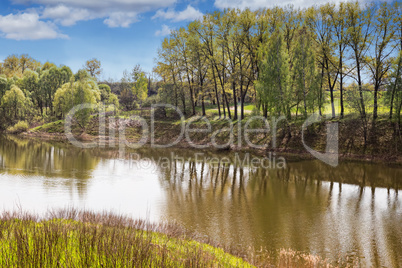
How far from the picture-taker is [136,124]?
50938mm

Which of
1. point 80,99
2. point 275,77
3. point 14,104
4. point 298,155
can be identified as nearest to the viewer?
point 298,155

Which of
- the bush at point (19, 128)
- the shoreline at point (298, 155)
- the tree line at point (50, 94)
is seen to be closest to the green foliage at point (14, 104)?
the tree line at point (50, 94)

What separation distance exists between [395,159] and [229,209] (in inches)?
816

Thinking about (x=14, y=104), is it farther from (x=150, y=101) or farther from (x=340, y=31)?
(x=340, y=31)

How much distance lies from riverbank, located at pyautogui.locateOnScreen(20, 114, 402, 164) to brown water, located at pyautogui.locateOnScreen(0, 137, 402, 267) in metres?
3.97

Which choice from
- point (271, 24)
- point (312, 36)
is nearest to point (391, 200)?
point (312, 36)

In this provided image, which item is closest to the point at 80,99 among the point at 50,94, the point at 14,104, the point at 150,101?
the point at 150,101

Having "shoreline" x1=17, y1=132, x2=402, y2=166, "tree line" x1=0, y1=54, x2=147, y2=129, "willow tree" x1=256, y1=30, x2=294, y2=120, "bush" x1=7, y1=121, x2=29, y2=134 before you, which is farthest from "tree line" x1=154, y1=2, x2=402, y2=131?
"bush" x1=7, y1=121, x2=29, y2=134

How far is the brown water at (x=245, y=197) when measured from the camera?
1141cm

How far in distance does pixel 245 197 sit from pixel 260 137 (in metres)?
20.8

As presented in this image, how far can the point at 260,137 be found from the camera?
121 feet

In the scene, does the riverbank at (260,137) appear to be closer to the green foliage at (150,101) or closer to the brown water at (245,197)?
the brown water at (245,197)

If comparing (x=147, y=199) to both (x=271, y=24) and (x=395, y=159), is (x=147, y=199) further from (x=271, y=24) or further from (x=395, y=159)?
(x=271, y=24)

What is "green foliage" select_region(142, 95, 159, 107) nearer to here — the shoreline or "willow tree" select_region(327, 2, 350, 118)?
the shoreline
